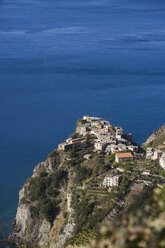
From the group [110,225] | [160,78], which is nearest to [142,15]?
[160,78]

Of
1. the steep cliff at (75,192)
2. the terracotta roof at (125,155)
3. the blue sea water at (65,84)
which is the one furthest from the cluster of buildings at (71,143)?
the blue sea water at (65,84)

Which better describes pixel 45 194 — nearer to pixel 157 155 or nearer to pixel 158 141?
pixel 157 155

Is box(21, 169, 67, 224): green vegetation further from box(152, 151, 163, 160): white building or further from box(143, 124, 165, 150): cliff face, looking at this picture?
box(143, 124, 165, 150): cliff face

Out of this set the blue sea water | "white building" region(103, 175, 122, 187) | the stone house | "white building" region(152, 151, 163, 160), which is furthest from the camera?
the blue sea water

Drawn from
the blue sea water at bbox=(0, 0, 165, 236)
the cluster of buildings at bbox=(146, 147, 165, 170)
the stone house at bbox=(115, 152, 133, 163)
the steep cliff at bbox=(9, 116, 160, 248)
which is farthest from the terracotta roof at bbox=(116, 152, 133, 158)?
the blue sea water at bbox=(0, 0, 165, 236)

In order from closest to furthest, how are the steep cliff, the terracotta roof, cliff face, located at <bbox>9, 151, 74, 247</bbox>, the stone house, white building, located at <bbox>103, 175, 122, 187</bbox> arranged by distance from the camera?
the steep cliff, white building, located at <bbox>103, 175, 122, 187</bbox>, cliff face, located at <bbox>9, 151, 74, 247</bbox>, the stone house, the terracotta roof

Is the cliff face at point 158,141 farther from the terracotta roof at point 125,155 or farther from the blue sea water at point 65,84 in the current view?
the terracotta roof at point 125,155
